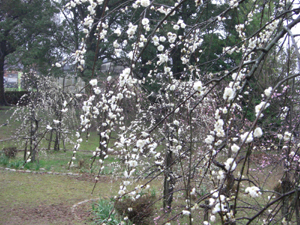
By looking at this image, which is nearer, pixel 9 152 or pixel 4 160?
pixel 4 160

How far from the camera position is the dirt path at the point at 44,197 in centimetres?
460

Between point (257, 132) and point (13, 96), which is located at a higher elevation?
point (13, 96)

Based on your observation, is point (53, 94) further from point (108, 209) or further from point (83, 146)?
point (108, 209)

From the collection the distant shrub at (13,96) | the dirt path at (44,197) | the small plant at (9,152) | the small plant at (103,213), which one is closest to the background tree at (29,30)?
the distant shrub at (13,96)

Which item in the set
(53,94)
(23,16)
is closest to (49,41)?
(23,16)

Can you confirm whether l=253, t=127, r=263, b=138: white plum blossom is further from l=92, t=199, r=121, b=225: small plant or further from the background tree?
the background tree

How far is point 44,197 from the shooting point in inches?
222

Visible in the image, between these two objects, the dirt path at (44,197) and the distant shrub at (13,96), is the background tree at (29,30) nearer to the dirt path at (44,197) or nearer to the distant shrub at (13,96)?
the distant shrub at (13,96)

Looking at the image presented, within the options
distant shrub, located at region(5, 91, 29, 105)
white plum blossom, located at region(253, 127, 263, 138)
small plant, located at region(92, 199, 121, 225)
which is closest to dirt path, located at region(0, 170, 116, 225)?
small plant, located at region(92, 199, 121, 225)

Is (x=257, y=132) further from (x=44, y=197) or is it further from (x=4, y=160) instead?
(x=4, y=160)

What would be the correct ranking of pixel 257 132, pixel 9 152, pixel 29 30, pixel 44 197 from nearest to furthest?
pixel 257 132, pixel 44 197, pixel 9 152, pixel 29 30

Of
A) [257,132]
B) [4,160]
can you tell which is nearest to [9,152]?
[4,160]

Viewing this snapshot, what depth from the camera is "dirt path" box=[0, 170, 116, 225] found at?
4.60 m

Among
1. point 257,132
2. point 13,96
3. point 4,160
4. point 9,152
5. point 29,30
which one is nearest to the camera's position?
point 257,132
